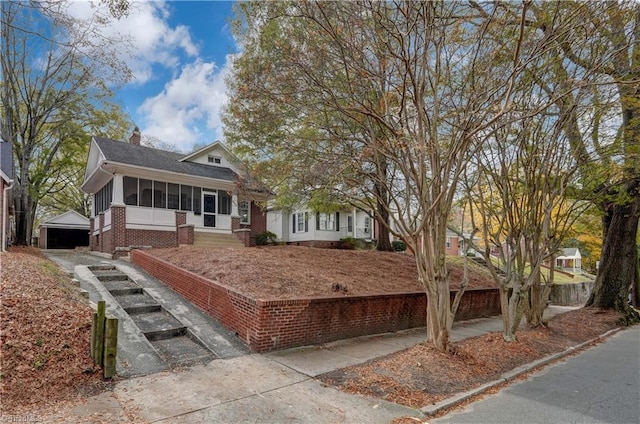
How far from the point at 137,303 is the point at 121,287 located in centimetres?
144

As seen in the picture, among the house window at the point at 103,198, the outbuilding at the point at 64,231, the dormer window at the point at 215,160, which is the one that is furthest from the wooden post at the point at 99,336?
the outbuilding at the point at 64,231

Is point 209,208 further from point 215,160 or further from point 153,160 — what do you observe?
point 215,160

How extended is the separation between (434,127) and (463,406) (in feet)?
14.2

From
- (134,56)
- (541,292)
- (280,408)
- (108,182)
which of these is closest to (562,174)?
(541,292)

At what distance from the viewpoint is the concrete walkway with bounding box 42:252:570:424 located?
415 cm

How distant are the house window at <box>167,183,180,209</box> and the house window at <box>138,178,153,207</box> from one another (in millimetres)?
819

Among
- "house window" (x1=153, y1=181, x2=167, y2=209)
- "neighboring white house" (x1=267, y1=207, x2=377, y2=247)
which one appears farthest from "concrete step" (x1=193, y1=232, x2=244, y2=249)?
"neighboring white house" (x1=267, y1=207, x2=377, y2=247)

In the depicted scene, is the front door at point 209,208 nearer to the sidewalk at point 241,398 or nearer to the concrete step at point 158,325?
the concrete step at point 158,325

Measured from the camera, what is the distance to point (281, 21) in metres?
7.98

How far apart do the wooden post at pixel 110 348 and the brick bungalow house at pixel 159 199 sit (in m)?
9.35

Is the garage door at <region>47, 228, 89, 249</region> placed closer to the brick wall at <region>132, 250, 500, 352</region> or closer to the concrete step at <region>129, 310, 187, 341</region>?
the brick wall at <region>132, 250, 500, 352</region>

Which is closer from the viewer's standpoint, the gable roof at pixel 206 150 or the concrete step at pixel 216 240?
the concrete step at pixel 216 240

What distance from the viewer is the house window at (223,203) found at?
19312 millimetres

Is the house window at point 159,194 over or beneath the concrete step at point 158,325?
over
